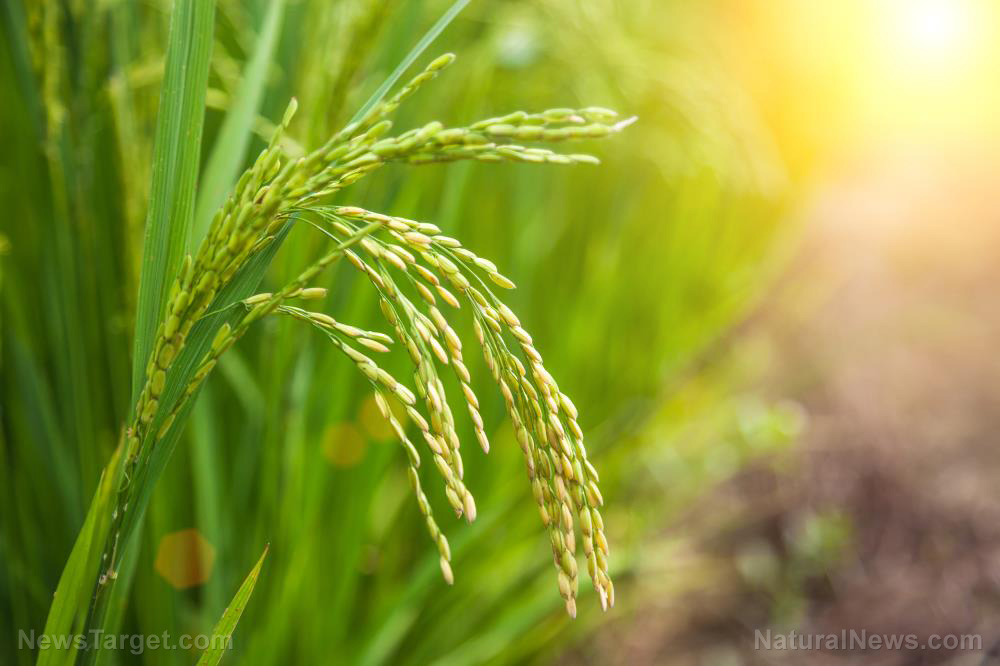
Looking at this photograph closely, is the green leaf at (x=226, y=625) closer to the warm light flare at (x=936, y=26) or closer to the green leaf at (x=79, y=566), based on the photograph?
the green leaf at (x=79, y=566)

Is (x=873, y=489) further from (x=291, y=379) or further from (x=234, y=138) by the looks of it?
(x=234, y=138)

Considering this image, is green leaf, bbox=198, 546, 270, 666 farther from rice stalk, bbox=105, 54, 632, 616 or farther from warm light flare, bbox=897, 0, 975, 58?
warm light flare, bbox=897, 0, 975, 58

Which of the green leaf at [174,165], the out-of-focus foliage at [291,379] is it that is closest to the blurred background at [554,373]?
the out-of-focus foliage at [291,379]

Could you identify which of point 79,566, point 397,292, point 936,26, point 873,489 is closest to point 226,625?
point 79,566

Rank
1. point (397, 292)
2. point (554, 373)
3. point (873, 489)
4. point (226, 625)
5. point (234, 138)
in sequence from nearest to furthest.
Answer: point (397, 292), point (226, 625), point (234, 138), point (554, 373), point (873, 489)

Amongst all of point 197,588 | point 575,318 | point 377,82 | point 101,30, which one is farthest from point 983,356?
point 101,30
